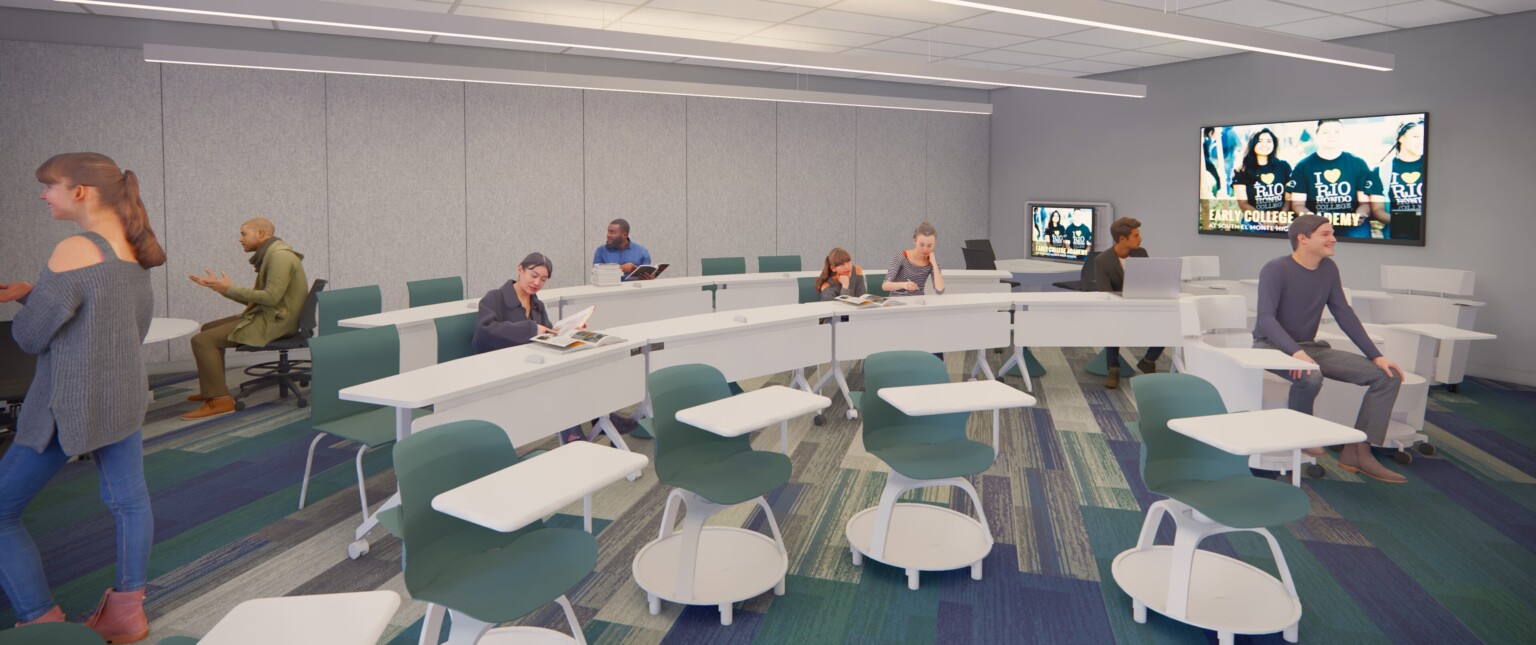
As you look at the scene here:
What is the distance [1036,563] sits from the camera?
151 inches

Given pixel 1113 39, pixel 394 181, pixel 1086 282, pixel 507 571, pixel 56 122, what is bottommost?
pixel 507 571

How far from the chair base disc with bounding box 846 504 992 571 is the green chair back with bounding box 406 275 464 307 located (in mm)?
3854

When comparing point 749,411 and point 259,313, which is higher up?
point 259,313

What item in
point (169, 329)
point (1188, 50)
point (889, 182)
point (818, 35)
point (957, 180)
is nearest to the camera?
point (169, 329)

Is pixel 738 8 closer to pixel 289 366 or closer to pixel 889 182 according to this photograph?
pixel 289 366

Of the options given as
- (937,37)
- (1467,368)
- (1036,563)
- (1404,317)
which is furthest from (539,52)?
(1467,368)

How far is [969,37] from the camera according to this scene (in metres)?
7.86

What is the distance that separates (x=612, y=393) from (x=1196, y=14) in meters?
5.42

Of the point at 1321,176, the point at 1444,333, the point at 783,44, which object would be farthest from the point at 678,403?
the point at 1321,176

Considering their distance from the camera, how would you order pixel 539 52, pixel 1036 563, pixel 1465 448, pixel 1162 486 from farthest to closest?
pixel 539 52 < pixel 1465 448 < pixel 1036 563 < pixel 1162 486

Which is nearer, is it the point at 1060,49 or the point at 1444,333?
the point at 1444,333

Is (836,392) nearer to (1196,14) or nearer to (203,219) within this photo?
(1196,14)

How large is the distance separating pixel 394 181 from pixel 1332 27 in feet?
27.6

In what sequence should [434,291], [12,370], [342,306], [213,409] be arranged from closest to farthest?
[12,370] → [342,306] → [213,409] → [434,291]
